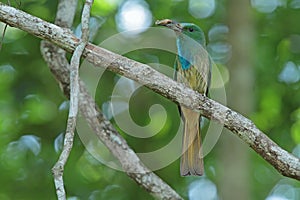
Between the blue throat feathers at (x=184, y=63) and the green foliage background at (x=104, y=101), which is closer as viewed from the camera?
the blue throat feathers at (x=184, y=63)

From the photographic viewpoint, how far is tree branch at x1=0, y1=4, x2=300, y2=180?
9.21 ft

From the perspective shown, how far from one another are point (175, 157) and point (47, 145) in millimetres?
967

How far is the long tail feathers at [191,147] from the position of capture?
147 inches

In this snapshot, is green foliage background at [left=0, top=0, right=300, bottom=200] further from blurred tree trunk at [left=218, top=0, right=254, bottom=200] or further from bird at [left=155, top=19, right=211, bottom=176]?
bird at [left=155, top=19, right=211, bottom=176]

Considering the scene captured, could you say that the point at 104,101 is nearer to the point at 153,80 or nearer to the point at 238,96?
the point at 238,96

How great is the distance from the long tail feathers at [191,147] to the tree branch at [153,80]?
2.42ft

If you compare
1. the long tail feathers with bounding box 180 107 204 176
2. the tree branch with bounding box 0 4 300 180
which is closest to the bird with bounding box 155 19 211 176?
the long tail feathers with bounding box 180 107 204 176

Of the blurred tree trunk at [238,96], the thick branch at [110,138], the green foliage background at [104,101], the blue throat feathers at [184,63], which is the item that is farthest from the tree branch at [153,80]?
the green foliage background at [104,101]

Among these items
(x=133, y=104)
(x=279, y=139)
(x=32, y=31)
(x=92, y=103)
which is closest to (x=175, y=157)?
(x=133, y=104)

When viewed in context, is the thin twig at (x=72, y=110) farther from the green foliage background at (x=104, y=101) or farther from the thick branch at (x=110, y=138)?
the green foliage background at (x=104, y=101)

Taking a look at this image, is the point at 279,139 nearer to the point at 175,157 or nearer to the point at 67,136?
the point at 175,157

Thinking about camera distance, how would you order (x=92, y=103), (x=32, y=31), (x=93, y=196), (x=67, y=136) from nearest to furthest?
(x=67, y=136), (x=32, y=31), (x=92, y=103), (x=93, y=196)

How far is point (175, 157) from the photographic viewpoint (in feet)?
15.6

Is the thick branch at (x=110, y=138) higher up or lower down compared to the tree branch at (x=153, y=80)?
lower down
